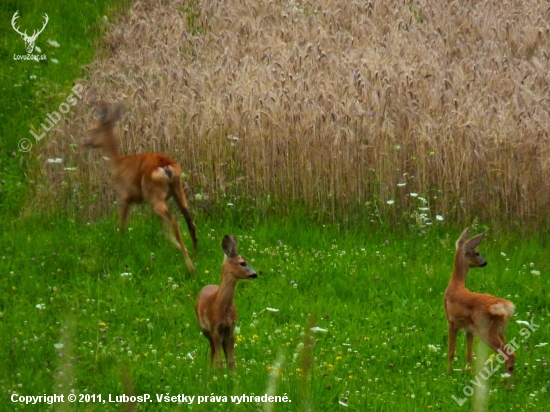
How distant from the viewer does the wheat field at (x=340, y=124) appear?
1130cm

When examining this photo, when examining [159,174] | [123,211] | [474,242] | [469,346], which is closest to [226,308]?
[469,346]

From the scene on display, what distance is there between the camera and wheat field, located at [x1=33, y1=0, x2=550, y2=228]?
11.3 m

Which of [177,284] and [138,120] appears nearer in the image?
[177,284]

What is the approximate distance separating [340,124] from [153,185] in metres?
2.84

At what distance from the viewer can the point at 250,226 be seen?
11.3 meters

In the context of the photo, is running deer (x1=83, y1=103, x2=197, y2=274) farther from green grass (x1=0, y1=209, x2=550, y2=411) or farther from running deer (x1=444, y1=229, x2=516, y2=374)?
running deer (x1=444, y1=229, x2=516, y2=374)

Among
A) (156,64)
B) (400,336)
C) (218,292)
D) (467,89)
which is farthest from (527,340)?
(156,64)

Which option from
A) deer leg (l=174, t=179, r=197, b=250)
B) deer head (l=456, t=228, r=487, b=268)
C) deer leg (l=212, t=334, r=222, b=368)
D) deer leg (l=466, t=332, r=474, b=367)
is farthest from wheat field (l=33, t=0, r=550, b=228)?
deer leg (l=212, t=334, r=222, b=368)

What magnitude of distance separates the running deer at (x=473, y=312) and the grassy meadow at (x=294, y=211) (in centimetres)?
28

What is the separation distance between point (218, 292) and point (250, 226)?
12.7 feet

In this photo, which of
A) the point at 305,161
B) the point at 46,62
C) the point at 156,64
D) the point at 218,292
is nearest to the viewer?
the point at 218,292

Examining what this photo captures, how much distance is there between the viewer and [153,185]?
10078mm

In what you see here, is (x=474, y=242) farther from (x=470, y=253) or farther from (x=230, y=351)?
(x=230, y=351)

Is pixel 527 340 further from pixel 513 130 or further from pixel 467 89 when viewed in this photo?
pixel 467 89
